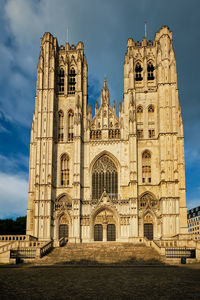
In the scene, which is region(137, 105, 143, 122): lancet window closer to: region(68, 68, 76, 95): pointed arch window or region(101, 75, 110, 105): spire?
region(101, 75, 110, 105): spire

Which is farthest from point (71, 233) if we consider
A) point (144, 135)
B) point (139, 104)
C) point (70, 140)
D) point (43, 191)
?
Answer: point (139, 104)

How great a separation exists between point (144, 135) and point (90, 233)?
15131 mm

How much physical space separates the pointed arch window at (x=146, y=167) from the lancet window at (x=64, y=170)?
410 inches

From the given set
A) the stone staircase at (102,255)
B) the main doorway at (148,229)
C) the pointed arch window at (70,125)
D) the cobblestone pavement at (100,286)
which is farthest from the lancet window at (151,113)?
the cobblestone pavement at (100,286)

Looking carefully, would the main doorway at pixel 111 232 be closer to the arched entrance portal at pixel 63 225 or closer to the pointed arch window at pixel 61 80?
the arched entrance portal at pixel 63 225

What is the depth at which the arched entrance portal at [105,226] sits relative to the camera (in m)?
42.8

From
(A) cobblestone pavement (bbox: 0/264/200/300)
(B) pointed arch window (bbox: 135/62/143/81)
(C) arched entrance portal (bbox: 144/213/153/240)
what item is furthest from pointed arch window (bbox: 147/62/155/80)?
(A) cobblestone pavement (bbox: 0/264/200/300)

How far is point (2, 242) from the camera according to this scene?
35.8 meters

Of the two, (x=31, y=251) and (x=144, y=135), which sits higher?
(x=144, y=135)

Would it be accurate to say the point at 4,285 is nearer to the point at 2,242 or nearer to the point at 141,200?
the point at 2,242

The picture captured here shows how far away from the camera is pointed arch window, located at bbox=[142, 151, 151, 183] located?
146 feet

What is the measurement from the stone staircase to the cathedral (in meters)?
8.21

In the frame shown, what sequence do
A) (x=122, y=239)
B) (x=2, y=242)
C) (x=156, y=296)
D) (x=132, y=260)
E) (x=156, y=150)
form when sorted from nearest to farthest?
1. (x=156, y=296)
2. (x=132, y=260)
3. (x=2, y=242)
4. (x=122, y=239)
5. (x=156, y=150)

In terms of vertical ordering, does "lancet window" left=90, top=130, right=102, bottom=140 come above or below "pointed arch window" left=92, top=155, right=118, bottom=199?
above
